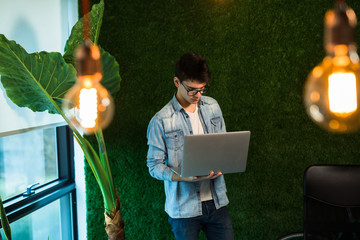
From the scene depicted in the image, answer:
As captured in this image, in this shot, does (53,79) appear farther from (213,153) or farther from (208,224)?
(208,224)

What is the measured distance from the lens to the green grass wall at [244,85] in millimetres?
2922

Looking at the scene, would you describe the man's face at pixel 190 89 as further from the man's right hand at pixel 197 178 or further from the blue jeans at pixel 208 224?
the blue jeans at pixel 208 224

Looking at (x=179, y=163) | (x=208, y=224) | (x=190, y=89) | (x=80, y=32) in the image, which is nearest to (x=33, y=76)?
(x=80, y=32)

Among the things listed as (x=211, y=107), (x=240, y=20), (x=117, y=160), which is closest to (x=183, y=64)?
(x=211, y=107)

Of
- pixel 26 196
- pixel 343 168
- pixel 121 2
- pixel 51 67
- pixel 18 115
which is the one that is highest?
pixel 121 2

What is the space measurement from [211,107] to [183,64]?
0.35m

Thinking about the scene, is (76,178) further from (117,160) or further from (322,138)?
(322,138)

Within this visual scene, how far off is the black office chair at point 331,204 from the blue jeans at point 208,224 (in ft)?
1.17

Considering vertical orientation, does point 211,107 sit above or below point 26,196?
above

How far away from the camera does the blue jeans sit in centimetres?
221

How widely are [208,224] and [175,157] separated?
462mm

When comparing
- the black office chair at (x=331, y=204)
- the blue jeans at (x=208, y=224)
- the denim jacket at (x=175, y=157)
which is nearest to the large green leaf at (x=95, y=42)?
the denim jacket at (x=175, y=157)

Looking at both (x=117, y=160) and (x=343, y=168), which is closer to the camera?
(x=343, y=168)

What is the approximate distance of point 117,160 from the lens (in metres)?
3.07
